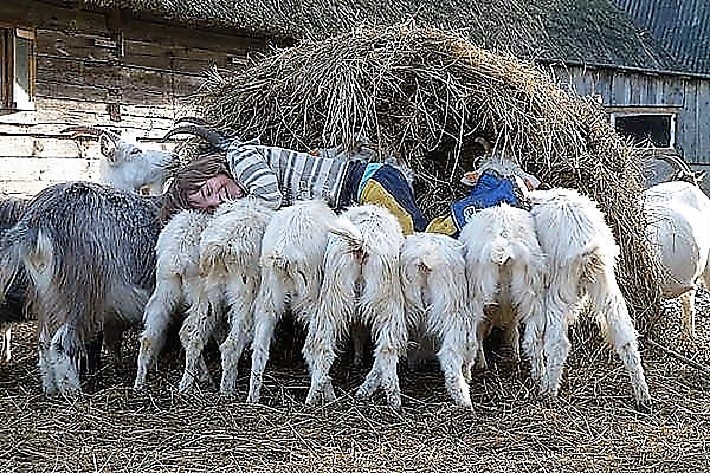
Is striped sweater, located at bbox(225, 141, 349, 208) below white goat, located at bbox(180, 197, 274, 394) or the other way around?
the other way around

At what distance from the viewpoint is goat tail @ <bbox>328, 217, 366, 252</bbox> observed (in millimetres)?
5559

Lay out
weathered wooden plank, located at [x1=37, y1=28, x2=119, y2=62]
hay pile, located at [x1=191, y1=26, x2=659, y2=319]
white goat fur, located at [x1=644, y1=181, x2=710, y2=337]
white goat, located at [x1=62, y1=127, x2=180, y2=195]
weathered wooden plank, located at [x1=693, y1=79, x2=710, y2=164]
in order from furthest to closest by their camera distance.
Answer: weathered wooden plank, located at [x1=693, y1=79, x2=710, y2=164], weathered wooden plank, located at [x1=37, y1=28, x2=119, y2=62], white goat, located at [x1=62, y1=127, x2=180, y2=195], white goat fur, located at [x1=644, y1=181, x2=710, y2=337], hay pile, located at [x1=191, y1=26, x2=659, y2=319]

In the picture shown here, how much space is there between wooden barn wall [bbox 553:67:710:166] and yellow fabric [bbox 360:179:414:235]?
14.2 metres

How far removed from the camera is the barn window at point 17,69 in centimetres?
998

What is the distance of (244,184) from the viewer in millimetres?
6645

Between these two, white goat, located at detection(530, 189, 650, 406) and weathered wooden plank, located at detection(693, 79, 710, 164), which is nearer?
white goat, located at detection(530, 189, 650, 406)

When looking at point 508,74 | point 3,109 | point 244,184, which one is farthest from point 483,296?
point 3,109

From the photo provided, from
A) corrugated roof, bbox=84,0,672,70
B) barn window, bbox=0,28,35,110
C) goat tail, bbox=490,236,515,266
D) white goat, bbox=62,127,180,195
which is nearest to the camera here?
goat tail, bbox=490,236,515,266

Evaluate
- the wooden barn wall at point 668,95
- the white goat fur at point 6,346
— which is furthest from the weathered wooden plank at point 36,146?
the wooden barn wall at point 668,95

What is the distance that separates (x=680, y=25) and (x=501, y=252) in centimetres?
2125

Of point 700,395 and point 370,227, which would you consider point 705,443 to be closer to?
point 700,395

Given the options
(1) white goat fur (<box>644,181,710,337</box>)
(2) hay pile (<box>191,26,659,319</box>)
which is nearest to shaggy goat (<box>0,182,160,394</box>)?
(2) hay pile (<box>191,26,659,319</box>)

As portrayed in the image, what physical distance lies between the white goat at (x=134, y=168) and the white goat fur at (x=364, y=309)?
3.02 meters

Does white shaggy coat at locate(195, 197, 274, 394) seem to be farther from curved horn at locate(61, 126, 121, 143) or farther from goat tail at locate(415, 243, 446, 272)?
curved horn at locate(61, 126, 121, 143)
